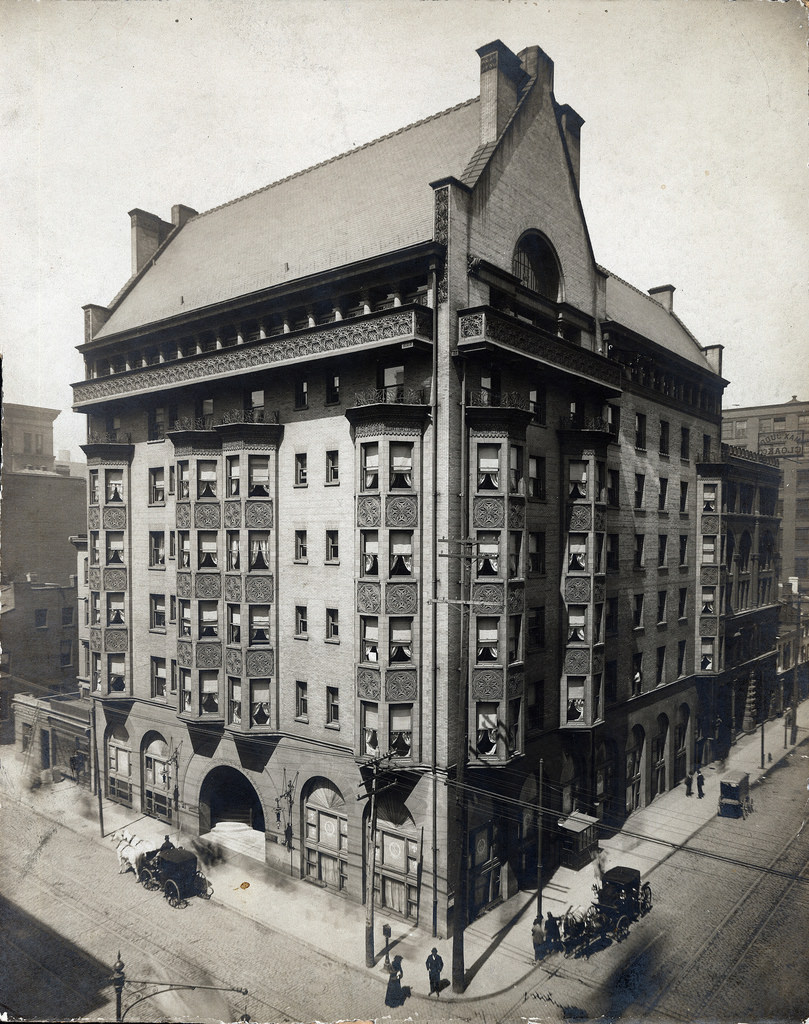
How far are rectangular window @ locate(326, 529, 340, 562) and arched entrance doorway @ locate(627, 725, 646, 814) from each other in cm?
1841

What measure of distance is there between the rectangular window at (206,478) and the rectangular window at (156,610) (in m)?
6.39

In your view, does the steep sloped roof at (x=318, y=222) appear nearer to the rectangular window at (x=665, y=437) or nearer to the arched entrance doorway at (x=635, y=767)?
the rectangular window at (x=665, y=437)

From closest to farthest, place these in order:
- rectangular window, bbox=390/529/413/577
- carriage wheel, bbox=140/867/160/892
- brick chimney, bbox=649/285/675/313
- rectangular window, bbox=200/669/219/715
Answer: rectangular window, bbox=390/529/413/577
carriage wheel, bbox=140/867/160/892
rectangular window, bbox=200/669/219/715
brick chimney, bbox=649/285/675/313

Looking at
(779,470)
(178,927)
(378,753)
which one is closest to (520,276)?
(378,753)

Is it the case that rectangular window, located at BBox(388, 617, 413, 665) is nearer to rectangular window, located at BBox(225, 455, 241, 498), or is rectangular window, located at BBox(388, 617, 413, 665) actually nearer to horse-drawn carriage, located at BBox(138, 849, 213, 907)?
rectangular window, located at BBox(225, 455, 241, 498)

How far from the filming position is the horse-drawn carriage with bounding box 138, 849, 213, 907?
902 inches

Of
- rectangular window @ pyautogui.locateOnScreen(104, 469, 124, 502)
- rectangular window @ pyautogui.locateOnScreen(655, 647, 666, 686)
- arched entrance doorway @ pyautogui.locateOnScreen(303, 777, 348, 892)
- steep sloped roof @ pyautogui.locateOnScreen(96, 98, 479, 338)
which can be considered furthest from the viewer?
rectangular window @ pyautogui.locateOnScreen(655, 647, 666, 686)

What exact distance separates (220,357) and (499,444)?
12.1 meters

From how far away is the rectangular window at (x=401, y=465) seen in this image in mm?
21922

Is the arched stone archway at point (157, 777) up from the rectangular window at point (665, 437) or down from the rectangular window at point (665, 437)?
down

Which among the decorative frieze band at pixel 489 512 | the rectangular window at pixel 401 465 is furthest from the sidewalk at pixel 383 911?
the rectangular window at pixel 401 465

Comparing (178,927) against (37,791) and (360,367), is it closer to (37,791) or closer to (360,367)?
(37,791)

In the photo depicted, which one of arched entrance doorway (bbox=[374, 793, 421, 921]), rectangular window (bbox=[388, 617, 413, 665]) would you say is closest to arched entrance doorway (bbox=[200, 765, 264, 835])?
arched entrance doorway (bbox=[374, 793, 421, 921])

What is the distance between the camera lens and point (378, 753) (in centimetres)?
2200
